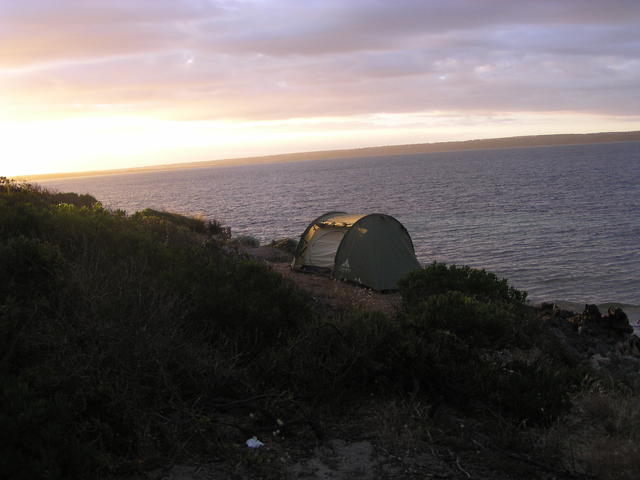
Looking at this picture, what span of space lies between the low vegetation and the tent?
8508 mm

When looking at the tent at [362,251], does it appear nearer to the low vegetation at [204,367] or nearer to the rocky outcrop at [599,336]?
the rocky outcrop at [599,336]

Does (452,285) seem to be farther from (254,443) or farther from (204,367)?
(254,443)

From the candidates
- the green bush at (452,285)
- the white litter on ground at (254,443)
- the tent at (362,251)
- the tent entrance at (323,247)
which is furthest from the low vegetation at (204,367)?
the tent entrance at (323,247)

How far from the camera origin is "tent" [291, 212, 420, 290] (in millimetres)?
16594

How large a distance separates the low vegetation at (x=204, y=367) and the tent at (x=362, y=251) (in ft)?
27.9

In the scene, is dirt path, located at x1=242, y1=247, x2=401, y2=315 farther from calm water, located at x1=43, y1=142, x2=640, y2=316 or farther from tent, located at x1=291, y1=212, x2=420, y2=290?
calm water, located at x1=43, y1=142, x2=640, y2=316

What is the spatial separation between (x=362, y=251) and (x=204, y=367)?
38.4 ft

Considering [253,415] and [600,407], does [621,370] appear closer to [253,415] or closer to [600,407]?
[600,407]

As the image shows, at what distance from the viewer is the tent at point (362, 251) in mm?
16594

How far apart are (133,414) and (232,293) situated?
298 centimetres

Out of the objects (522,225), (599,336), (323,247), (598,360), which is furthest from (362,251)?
(522,225)

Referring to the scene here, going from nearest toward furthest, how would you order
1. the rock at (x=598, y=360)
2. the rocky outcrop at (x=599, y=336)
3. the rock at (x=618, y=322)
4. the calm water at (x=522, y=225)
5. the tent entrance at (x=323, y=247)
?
the rock at (x=598, y=360) < the rocky outcrop at (x=599, y=336) < the rock at (x=618, y=322) < the tent entrance at (x=323, y=247) < the calm water at (x=522, y=225)

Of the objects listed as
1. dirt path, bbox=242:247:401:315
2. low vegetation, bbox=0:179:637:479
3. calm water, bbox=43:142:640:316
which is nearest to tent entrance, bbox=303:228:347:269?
dirt path, bbox=242:247:401:315

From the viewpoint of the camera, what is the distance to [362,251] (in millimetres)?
16703
